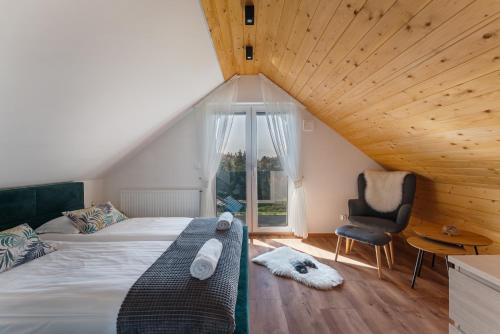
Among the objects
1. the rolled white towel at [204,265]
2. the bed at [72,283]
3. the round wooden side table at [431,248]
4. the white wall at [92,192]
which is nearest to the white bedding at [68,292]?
the bed at [72,283]

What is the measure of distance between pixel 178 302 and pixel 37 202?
216 centimetres

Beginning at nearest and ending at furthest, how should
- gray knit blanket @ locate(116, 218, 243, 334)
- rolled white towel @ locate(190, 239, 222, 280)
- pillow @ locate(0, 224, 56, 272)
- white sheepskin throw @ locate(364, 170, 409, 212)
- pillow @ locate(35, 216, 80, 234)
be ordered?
gray knit blanket @ locate(116, 218, 243, 334)
rolled white towel @ locate(190, 239, 222, 280)
pillow @ locate(0, 224, 56, 272)
pillow @ locate(35, 216, 80, 234)
white sheepskin throw @ locate(364, 170, 409, 212)

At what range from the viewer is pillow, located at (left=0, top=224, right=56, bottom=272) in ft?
5.52

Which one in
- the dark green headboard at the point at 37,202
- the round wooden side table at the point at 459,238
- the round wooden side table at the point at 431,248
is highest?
the dark green headboard at the point at 37,202

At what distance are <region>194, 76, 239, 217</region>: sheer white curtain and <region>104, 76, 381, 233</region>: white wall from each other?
185mm

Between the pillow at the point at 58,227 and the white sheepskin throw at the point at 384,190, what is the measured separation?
11.9ft

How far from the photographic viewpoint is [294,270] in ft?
8.88

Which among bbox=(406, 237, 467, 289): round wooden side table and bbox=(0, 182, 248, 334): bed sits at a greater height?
bbox=(0, 182, 248, 334): bed

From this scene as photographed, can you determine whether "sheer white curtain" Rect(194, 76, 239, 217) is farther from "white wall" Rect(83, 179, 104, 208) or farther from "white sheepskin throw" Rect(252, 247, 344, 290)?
"white wall" Rect(83, 179, 104, 208)

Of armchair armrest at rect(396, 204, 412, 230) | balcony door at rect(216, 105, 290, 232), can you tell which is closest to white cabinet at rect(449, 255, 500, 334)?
armchair armrest at rect(396, 204, 412, 230)

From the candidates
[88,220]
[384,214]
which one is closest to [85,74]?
[88,220]

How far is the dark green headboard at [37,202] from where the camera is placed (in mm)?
2123

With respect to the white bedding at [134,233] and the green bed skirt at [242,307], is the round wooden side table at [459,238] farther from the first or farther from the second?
the white bedding at [134,233]

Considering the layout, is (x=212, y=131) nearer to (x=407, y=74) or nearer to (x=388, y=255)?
(x=407, y=74)
